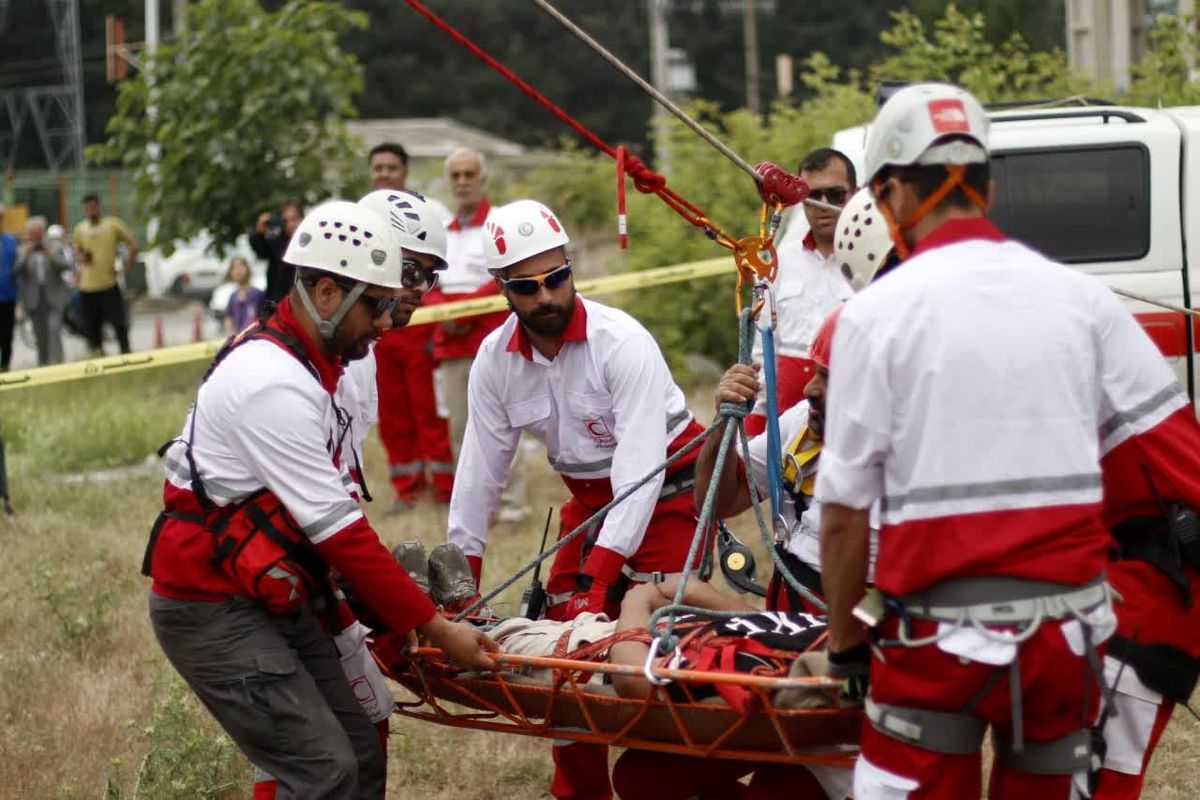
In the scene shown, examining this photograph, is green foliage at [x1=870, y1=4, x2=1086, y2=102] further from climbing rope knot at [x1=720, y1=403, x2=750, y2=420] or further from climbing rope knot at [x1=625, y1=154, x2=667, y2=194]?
climbing rope knot at [x1=720, y1=403, x2=750, y2=420]

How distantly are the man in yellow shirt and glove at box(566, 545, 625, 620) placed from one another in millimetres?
14780

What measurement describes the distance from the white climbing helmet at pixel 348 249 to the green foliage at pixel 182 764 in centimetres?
229

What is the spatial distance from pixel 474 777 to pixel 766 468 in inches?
85.1

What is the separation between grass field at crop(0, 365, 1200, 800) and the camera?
20.8 ft

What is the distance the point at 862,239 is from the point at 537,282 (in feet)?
3.83

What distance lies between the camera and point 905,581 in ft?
11.5

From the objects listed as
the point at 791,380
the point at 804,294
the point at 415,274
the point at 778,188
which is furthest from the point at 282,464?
the point at 804,294

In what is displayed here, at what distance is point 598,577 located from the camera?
18.2 feet

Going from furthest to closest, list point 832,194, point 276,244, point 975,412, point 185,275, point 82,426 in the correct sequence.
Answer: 1. point 185,275
2. point 82,426
3. point 276,244
4. point 832,194
5. point 975,412

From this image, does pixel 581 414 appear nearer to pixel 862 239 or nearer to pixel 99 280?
pixel 862 239

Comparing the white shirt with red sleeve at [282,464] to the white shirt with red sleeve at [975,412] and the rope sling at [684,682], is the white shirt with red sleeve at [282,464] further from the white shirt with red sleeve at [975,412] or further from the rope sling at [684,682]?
the white shirt with red sleeve at [975,412]

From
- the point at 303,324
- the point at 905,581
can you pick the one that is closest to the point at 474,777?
the point at 303,324

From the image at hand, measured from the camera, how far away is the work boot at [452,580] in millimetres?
5387

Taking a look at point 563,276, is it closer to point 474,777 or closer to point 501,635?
point 501,635
